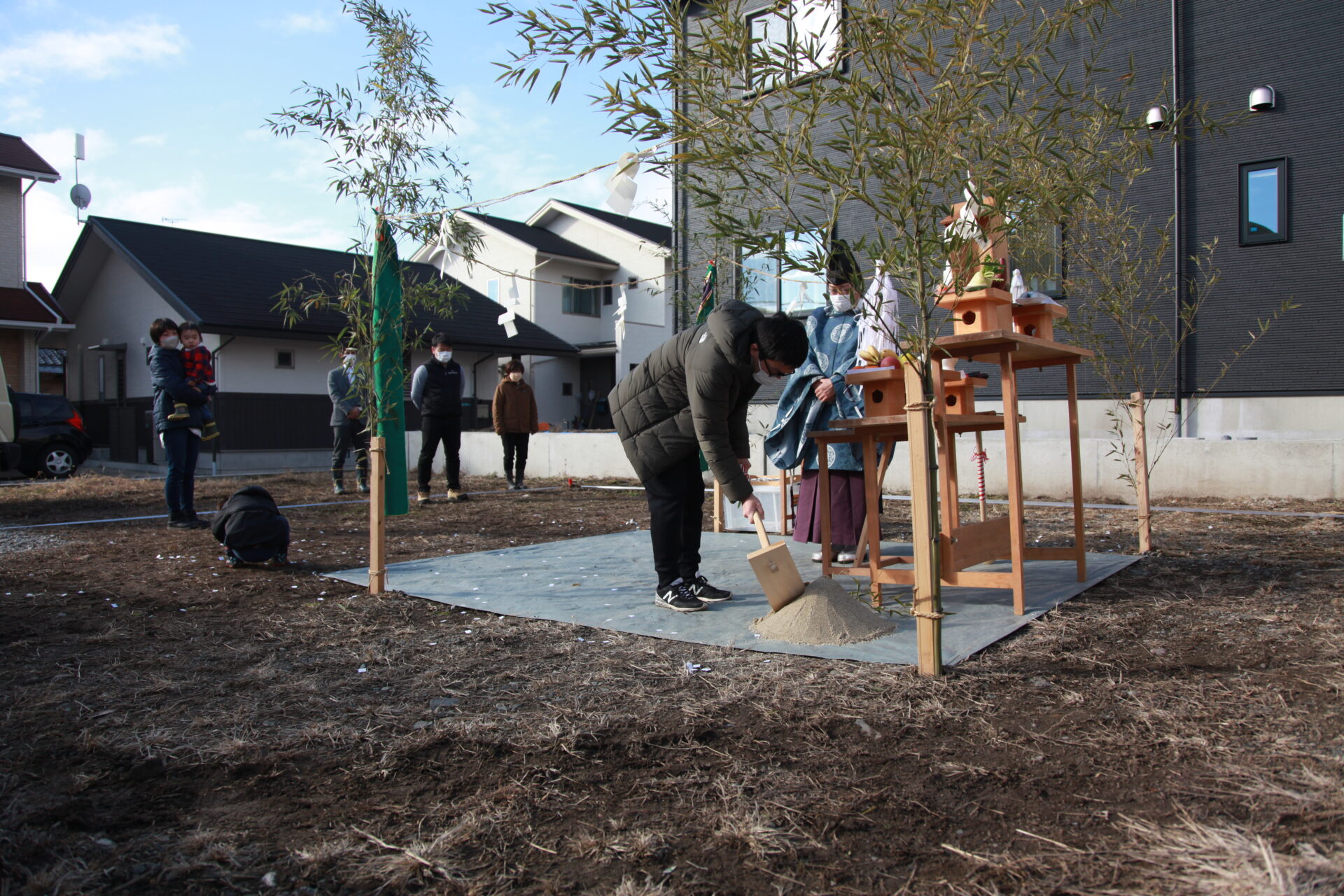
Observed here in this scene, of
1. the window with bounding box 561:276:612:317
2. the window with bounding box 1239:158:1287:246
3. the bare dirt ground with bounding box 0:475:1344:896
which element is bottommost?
the bare dirt ground with bounding box 0:475:1344:896

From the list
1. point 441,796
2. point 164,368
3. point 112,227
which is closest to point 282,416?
point 112,227

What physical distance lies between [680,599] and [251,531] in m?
2.77

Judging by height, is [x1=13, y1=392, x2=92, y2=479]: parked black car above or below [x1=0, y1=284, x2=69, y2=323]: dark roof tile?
below

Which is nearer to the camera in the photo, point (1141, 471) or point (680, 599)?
point (680, 599)

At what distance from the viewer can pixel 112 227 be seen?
1662 cm

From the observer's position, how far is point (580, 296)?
24.7 meters

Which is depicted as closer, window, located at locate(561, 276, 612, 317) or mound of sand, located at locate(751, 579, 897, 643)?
mound of sand, located at locate(751, 579, 897, 643)

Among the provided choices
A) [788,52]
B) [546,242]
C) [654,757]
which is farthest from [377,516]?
[546,242]

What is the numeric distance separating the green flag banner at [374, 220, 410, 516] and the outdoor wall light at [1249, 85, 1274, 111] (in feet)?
29.8

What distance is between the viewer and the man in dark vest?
8664 millimetres

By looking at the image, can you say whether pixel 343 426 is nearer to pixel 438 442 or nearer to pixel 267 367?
pixel 438 442

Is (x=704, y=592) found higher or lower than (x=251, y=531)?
lower

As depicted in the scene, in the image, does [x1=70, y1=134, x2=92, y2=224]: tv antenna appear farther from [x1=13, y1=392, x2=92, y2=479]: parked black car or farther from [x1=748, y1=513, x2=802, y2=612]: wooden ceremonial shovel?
[x1=748, y1=513, x2=802, y2=612]: wooden ceremonial shovel

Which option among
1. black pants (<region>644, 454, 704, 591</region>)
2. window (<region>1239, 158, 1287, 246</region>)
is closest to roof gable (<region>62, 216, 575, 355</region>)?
window (<region>1239, 158, 1287, 246</region>)
